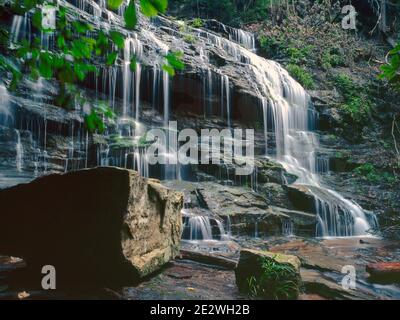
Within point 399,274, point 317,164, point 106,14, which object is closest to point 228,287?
point 399,274

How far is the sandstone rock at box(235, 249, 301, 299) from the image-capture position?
11.8 feet

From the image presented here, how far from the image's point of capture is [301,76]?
17125 mm

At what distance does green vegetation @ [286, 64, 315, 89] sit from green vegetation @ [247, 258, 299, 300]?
1462 cm

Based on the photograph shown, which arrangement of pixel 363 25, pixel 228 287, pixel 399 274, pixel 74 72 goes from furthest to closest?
pixel 363 25 → pixel 399 274 → pixel 228 287 → pixel 74 72

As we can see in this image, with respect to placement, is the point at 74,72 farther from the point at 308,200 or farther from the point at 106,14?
the point at 106,14

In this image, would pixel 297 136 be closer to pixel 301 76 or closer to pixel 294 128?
pixel 294 128

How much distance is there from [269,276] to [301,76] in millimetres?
15239

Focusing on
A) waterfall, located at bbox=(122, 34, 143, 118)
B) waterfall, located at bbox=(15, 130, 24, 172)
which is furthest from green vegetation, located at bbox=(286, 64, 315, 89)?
waterfall, located at bbox=(15, 130, 24, 172)

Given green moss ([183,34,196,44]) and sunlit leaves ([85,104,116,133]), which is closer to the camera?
sunlit leaves ([85,104,116,133])

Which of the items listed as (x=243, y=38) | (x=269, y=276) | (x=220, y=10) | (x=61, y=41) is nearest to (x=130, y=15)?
(x=61, y=41)

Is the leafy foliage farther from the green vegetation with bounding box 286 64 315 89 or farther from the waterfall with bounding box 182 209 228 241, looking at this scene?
the green vegetation with bounding box 286 64 315 89

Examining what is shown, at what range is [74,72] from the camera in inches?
70.6

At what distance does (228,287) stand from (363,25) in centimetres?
2429
